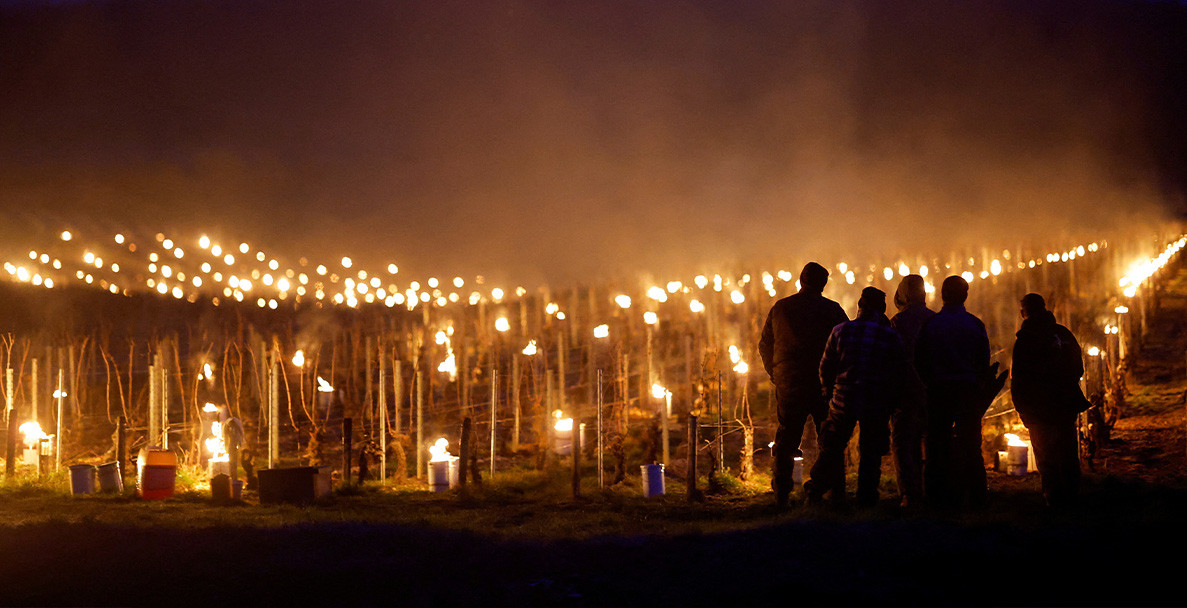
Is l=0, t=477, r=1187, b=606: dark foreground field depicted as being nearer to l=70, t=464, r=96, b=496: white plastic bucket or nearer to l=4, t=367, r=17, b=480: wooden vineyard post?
l=70, t=464, r=96, b=496: white plastic bucket

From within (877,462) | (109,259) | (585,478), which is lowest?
(585,478)

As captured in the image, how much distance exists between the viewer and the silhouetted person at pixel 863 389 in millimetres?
5379

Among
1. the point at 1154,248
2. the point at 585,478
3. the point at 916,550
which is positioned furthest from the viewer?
the point at 1154,248

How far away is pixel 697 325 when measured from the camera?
62.4ft

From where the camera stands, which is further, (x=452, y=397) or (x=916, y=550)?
(x=452, y=397)

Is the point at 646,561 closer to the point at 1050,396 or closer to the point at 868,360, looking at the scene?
the point at 868,360

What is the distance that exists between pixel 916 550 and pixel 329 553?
3.05m

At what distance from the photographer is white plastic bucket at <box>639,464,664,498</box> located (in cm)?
778

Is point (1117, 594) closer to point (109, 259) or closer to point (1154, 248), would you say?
point (1154, 248)

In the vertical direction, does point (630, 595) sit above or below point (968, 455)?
below

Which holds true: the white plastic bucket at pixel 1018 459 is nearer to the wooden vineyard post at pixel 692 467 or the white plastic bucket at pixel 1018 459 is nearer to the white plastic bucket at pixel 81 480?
the wooden vineyard post at pixel 692 467

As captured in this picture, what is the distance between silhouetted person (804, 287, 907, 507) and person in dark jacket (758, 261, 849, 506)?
283 millimetres

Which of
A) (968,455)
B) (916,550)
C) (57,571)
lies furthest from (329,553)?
(968,455)

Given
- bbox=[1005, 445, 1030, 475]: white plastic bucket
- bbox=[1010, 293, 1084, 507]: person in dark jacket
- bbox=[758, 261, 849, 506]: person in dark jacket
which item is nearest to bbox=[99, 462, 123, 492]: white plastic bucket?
bbox=[758, 261, 849, 506]: person in dark jacket
